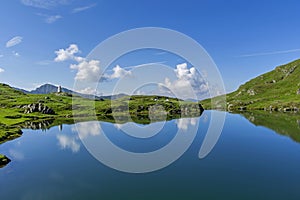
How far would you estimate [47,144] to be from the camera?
243 feet

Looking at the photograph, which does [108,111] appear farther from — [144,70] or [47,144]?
[144,70]

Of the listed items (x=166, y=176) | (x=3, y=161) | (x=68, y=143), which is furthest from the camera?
(x=68, y=143)

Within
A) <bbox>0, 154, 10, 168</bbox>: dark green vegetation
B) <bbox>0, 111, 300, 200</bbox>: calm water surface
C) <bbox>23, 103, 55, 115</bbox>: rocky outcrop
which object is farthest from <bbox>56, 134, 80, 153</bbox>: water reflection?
<bbox>23, 103, 55, 115</bbox>: rocky outcrop

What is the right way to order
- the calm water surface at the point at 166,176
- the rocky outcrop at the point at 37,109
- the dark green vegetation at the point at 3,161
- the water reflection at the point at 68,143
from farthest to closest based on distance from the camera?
the rocky outcrop at the point at 37,109 → the water reflection at the point at 68,143 → the dark green vegetation at the point at 3,161 → the calm water surface at the point at 166,176

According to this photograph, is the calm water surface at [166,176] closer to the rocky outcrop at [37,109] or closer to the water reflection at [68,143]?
the water reflection at [68,143]

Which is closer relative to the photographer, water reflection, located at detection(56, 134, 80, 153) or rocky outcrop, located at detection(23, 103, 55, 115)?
water reflection, located at detection(56, 134, 80, 153)

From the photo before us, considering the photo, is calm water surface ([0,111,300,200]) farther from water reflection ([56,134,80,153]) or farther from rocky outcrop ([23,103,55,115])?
rocky outcrop ([23,103,55,115])

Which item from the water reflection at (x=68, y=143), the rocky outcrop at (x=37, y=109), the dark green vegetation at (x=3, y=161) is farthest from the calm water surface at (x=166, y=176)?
the rocky outcrop at (x=37, y=109)

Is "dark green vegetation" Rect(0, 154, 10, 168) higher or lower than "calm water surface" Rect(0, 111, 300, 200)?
higher

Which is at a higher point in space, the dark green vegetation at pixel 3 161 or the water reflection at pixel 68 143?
the water reflection at pixel 68 143

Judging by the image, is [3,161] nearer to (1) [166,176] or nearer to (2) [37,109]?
(1) [166,176]

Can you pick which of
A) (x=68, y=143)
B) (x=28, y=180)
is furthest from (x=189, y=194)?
(x=68, y=143)

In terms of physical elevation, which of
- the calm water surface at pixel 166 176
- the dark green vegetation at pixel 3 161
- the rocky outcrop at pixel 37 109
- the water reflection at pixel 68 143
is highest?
the rocky outcrop at pixel 37 109

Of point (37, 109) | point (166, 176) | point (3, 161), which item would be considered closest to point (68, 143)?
point (3, 161)
